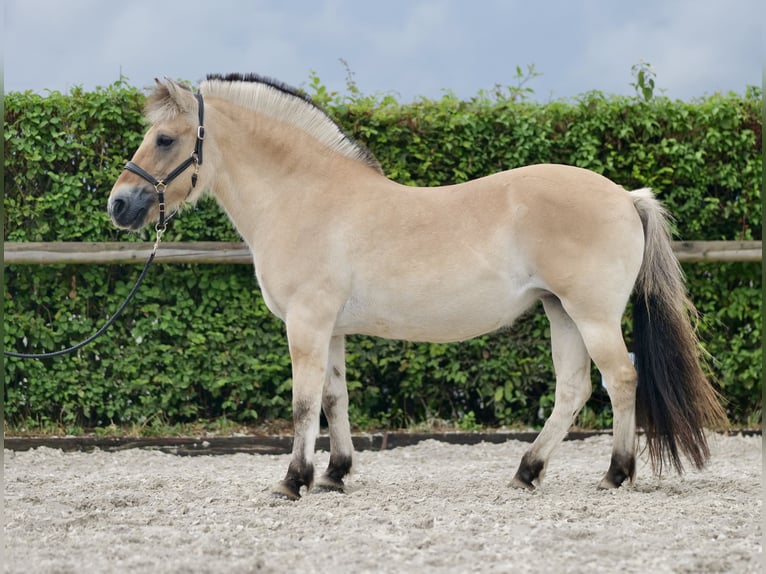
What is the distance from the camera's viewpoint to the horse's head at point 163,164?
4.57 meters

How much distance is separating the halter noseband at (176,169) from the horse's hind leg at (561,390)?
6.67 ft

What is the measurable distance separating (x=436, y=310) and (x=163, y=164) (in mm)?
1651

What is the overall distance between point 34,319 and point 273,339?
187 centimetres

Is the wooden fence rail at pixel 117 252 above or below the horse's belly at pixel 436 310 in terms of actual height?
above

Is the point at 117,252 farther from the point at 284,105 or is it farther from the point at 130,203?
the point at 284,105

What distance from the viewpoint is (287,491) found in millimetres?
4469

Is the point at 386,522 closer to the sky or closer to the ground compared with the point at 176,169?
closer to the ground

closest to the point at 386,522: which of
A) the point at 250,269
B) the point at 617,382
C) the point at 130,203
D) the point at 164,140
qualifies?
the point at 617,382

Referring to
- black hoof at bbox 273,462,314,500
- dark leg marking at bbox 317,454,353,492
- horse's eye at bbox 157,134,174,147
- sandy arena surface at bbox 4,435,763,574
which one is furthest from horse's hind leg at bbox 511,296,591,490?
horse's eye at bbox 157,134,174,147

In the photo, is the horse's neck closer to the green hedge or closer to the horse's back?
the horse's back

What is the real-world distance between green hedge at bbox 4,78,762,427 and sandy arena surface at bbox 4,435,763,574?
1025 millimetres

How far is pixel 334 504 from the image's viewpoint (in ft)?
14.2

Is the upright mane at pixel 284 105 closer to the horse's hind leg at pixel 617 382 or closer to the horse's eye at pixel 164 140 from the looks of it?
the horse's eye at pixel 164 140

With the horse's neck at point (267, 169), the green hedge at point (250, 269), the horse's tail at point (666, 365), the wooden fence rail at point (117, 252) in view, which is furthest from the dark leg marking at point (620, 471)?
the wooden fence rail at point (117, 252)
